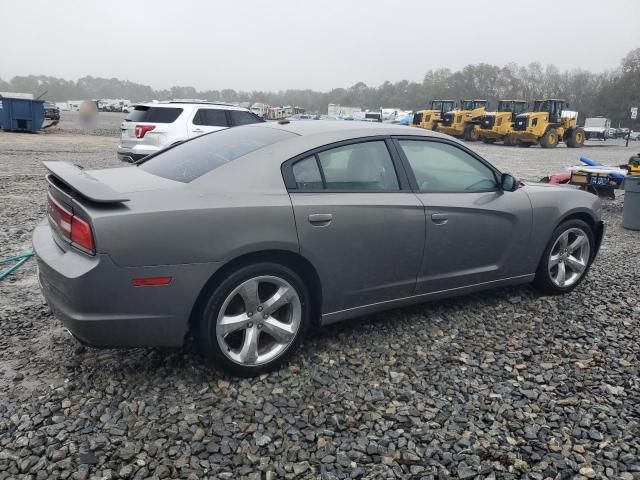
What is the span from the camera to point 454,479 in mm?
2332

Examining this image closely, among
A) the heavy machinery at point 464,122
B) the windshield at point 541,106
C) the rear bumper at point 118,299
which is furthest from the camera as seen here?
the heavy machinery at point 464,122

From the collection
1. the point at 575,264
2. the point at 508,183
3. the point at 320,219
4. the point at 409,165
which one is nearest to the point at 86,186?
the point at 320,219

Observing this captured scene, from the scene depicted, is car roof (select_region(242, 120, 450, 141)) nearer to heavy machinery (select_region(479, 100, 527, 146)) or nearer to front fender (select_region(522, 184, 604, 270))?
front fender (select_region(522, 184, 604, 270))

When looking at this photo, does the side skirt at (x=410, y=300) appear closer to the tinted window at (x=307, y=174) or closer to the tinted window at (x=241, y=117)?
the tinted window at (x=307, y=174)

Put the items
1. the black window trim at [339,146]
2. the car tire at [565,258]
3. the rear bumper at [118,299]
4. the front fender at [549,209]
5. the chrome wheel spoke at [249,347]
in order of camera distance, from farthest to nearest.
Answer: the car tire at [565,258] < the front fender at [549,209] < the black window trim at [339,146] < the chrome wheel spoke at [249,347] < the rear bumper at [118,299]

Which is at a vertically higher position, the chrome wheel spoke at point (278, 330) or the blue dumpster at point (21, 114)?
the blue dumpster at point (21, 114)

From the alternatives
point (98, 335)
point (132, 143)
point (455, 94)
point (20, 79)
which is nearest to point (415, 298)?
point (98, 335)

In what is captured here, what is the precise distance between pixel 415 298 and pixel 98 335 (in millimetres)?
2102

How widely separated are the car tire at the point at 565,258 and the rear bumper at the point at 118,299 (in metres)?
3.02

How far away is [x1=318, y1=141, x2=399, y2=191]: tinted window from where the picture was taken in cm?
331

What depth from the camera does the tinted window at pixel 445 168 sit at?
12.1ft

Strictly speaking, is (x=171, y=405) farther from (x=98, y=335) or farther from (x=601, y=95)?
(x=601, y=95)

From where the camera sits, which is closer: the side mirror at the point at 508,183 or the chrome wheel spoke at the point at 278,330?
the chrome wheel spoke at the point at 278,330

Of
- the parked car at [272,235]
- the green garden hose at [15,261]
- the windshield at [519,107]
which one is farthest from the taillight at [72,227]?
the windshield at [519,107]
